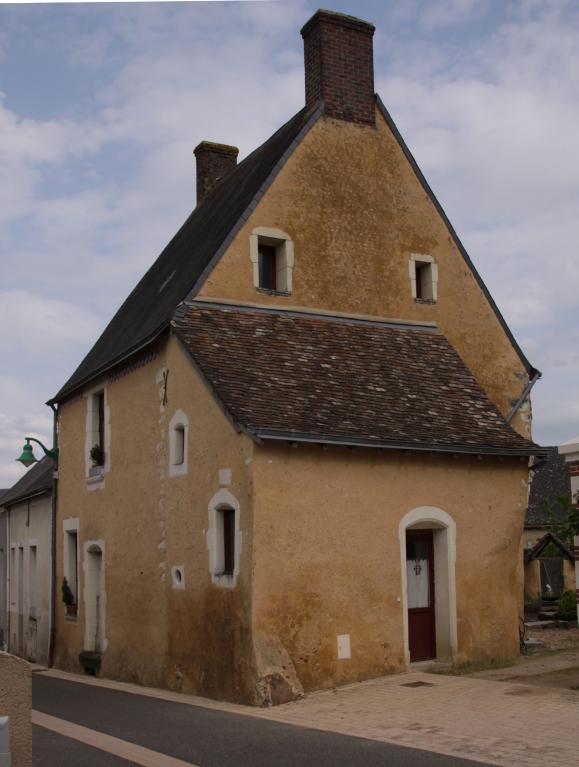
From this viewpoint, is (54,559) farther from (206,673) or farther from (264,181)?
(264,181)

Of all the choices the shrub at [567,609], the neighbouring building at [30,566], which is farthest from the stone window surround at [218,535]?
the shrub at [567,609]

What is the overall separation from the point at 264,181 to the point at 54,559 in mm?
9569

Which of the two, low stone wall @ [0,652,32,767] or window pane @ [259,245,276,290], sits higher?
window pane @ [259,245,276,290]

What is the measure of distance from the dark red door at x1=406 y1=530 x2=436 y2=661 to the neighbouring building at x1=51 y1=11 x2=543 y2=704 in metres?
0.03

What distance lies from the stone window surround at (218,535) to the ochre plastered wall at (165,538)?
12 cm

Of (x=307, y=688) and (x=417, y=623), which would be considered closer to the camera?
(x=307, y=688)

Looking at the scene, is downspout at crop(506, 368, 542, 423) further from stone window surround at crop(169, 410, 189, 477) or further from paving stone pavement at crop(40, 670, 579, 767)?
stone window surround at crop(169, 410, 189, 477)

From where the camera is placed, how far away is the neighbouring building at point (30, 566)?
20.7 meters

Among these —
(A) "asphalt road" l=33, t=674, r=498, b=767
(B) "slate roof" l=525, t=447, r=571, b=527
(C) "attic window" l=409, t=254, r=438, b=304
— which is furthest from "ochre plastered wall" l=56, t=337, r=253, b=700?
(B) "slate roof" l=525, t=447, r=571, b=527

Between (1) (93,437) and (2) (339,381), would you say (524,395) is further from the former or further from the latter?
(1) (93,437)

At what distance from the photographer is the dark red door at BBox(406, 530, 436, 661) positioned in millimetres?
13320

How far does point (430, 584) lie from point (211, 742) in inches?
219

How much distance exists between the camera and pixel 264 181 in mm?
14938

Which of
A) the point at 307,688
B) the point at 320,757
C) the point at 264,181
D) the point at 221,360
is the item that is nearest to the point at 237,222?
the point at 264,181
